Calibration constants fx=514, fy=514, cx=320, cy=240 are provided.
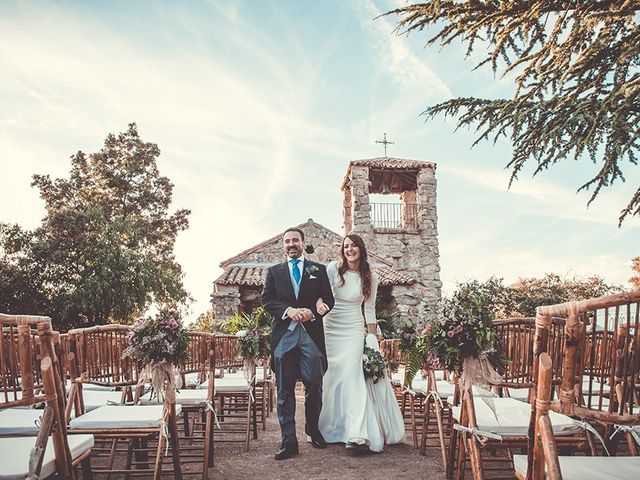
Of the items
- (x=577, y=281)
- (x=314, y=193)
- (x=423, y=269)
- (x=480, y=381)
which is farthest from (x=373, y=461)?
(x=577, y=281)

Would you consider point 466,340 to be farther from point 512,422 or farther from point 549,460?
point 549,460

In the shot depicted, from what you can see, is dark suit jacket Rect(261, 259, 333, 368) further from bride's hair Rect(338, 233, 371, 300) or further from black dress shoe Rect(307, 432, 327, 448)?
black dress shoe Rect(307, 432, 327, 448)

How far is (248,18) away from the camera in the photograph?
8.00 metres

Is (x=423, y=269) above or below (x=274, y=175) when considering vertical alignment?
below

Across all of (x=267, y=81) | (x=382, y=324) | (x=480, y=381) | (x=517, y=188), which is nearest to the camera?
(x=480, y=381)

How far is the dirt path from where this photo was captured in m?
3.88

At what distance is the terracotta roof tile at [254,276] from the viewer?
14734mm

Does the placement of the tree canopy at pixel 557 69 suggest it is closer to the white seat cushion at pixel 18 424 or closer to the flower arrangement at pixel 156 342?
the flower arrangement at pixel 156 342

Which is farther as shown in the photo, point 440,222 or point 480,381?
point 440,222

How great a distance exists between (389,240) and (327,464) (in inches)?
566

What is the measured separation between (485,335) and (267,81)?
8.01 meters

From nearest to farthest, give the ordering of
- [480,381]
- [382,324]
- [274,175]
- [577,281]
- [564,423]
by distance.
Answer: [564,423], [480,381], [382,324], [274,175], [577,281]

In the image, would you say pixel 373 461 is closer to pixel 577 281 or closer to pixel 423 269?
pixel 423 269

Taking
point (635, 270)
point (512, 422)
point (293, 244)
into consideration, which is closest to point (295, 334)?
point (293, 244)
